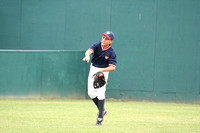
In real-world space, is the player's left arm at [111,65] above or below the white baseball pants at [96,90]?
above

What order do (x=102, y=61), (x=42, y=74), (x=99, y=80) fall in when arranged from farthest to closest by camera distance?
(x=42, y=74)
(x=102, y=61)
(x=99, y=80)

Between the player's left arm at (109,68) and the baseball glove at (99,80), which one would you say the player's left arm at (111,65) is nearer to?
the player's left arm at (109,68)

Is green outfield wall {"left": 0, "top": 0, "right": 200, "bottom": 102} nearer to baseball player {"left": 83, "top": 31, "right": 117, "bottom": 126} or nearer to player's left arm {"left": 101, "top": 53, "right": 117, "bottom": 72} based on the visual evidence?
baseball player {"left": 83, "top": 31, "right": 117, "bottom": 126}

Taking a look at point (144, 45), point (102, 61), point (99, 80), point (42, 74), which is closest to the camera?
point (99, 80)

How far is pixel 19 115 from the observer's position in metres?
9.29

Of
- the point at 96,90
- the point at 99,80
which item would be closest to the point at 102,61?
the point at 99,80

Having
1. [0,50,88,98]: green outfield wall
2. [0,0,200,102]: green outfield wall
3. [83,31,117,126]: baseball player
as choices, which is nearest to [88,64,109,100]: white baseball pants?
[83,31,117,126]: baseball player

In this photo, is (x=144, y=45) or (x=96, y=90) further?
(x=144, y=45)

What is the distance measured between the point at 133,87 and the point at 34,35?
A: 15.9ft

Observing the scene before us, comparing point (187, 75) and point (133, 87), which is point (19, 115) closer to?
point (133, 87)

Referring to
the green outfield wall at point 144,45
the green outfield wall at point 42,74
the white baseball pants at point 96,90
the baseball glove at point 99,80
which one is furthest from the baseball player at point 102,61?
the green outfield wall at point 144,45

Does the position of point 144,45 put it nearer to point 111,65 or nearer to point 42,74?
point 42,74

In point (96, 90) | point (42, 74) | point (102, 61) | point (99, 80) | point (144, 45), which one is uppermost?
point (102, 61)

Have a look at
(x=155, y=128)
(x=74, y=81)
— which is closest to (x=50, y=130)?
(x=155, y=128)
